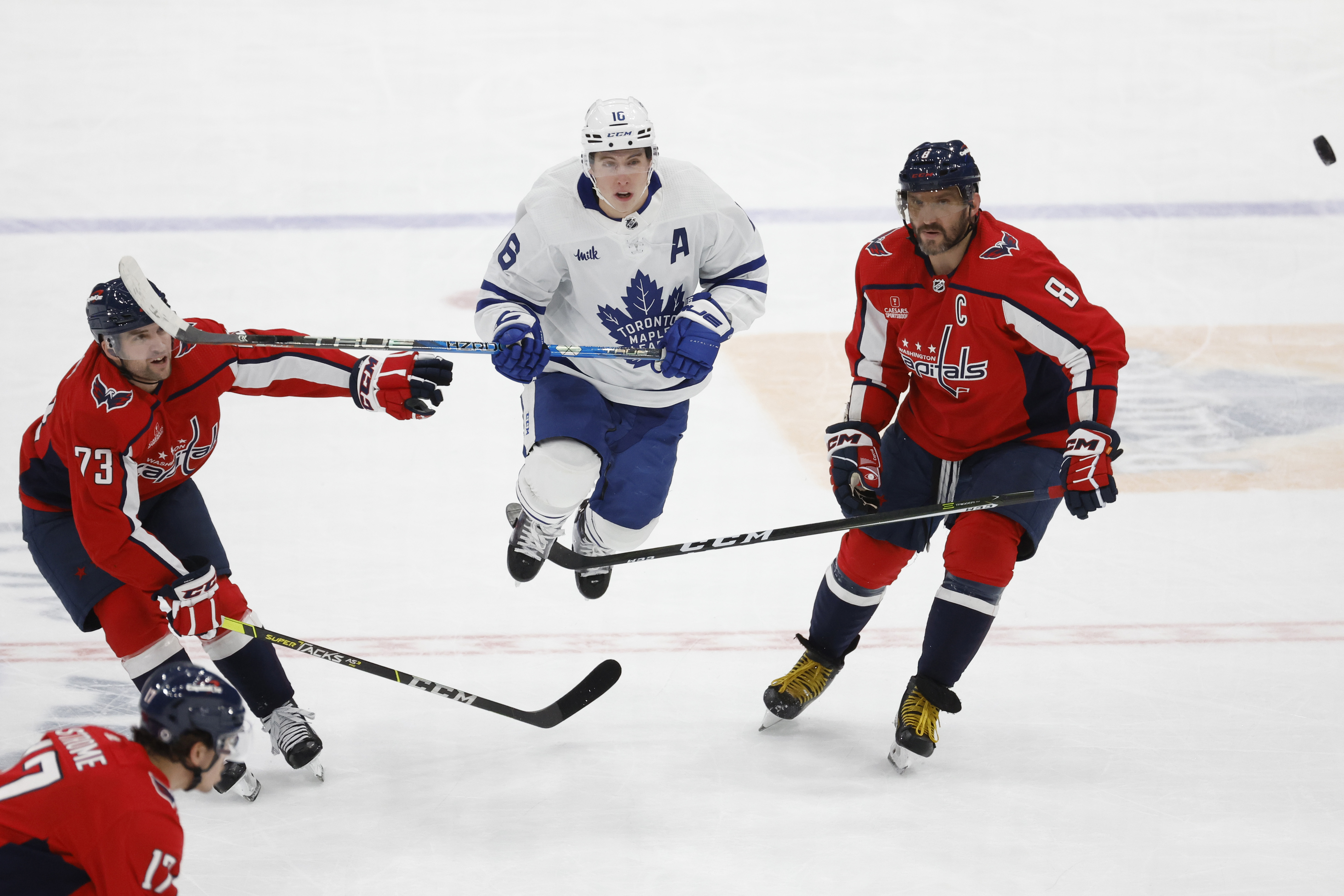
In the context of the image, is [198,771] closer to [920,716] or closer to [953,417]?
[920,716]

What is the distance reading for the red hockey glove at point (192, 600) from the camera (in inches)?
103

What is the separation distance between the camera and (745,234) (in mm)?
3096

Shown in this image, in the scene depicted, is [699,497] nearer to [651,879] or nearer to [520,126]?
[651,879]

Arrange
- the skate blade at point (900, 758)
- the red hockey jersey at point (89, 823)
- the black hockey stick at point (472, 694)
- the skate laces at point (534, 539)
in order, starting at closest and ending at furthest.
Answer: the red hockey jersey at point (89, 823) → the black hockey stick at point (472, 694) → the skate blade at point (900, 758) → the skate laces at point (534, 539)

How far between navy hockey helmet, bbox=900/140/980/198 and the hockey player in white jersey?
19.5 inches

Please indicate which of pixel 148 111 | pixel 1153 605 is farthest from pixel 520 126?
pixel 1153 605

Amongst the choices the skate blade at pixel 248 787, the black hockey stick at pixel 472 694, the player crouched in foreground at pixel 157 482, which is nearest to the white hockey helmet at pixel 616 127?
the player crouched in foreground at pixel 157 482

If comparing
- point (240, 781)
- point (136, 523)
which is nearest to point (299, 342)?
point (136, 523)

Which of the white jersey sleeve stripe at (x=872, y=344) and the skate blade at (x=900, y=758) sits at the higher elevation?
the white jersey sleeve stripe at (x=872, y=344)

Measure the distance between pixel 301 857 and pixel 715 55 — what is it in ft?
19.8

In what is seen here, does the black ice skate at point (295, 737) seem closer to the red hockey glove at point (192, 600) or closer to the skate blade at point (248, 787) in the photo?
the skate blade at point (248, 787)

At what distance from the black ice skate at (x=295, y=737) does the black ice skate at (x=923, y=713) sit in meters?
1.28

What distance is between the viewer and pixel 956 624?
9.19ft

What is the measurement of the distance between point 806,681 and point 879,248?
3.36 ft
